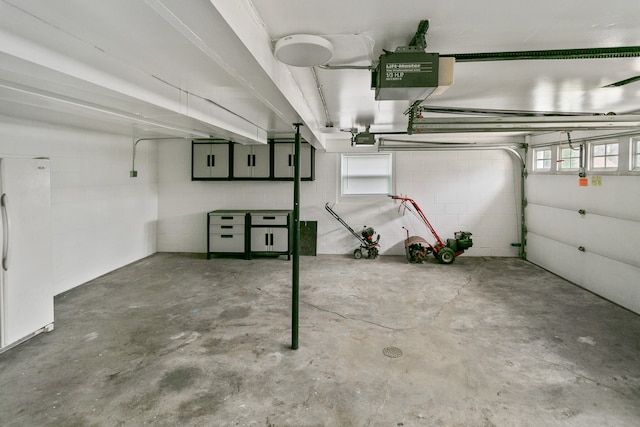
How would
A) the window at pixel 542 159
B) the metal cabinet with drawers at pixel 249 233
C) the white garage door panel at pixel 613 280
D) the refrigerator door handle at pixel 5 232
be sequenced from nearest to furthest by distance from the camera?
the refrigerator door handle at pixel 5 232
the white garage door panel at pixel 613 280
the window at pixel 542 159
the metal cabinet with drawers at pixel 249 233

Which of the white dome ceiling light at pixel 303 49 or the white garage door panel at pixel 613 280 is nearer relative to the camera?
the white dome ceiling light at pixel 303 49

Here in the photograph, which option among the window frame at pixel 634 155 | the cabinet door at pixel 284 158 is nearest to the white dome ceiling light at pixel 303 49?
the window frame at pixel 634 155

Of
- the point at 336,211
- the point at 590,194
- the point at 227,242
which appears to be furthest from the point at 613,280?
the point at 227,242

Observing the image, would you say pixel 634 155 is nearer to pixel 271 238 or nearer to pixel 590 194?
pixel 590 194

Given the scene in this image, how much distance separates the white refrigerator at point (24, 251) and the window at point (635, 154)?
6.16 metres

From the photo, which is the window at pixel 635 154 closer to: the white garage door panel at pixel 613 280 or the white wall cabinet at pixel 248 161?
the white garage door panel at pixel 613 280

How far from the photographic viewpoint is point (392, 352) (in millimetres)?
2768

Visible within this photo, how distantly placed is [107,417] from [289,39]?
2.48 m

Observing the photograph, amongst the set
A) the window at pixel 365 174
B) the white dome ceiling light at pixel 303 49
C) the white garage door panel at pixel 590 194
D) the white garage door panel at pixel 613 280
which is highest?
the white dome ceiling light at pixel 303 49

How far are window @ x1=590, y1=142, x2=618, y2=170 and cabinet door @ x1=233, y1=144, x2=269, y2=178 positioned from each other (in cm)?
498

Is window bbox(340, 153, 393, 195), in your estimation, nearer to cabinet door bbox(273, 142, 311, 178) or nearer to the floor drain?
cabinet door bbox(273, 142, 311, 178)

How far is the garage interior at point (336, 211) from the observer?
75.0 inches

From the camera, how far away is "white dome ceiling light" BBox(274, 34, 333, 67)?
1.84 meters

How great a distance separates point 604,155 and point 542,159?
1437 millimetres
